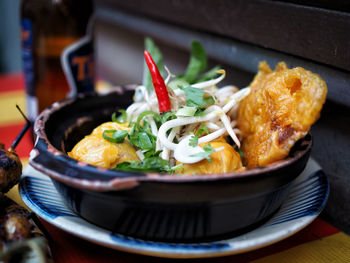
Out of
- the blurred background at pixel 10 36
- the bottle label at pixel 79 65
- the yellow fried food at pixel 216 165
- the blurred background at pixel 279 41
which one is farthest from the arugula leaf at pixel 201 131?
the blurred background at pixel 10 36

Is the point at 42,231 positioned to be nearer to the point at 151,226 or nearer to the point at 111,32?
the point at 151,226

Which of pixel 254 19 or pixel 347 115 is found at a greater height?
pixel 254 19

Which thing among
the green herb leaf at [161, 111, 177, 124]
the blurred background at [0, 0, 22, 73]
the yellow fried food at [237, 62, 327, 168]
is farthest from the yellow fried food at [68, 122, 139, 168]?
the blurred background at [0, 0, 22, 73]

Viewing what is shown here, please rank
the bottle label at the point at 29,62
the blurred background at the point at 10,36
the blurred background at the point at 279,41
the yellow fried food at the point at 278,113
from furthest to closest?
the blurred background at the point at 10,36, the bottle label at the point at 29,62, the blurred background at the point at 279,41, the yellow fried food at the point at 278,113

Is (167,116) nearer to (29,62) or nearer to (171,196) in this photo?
(171,196)

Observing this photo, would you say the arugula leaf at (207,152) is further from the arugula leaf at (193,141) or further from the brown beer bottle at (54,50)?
the brown beer bottle at (54,50)

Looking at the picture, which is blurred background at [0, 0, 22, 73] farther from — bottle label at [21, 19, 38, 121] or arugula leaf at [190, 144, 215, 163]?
arugula leaf at [190, 144, 215, 163]

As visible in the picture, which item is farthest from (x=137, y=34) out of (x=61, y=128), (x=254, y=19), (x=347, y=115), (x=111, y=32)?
(x=347, y=115)
